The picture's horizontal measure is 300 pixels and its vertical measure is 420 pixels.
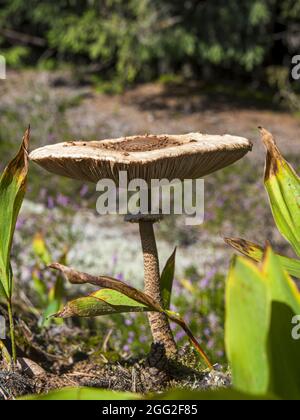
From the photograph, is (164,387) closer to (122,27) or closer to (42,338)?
(42,338)

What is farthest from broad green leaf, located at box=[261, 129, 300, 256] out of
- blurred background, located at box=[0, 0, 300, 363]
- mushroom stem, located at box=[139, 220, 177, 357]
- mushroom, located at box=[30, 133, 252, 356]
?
blurred background, located at box=[0, 0, 300, 363]

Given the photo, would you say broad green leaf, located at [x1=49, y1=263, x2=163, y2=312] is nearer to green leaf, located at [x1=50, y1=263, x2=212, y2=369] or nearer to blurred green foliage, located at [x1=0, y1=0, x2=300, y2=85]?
green leaf, located at [x1=50, y1=263, x2=212, y2=369]

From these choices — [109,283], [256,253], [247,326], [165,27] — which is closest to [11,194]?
[109,283]

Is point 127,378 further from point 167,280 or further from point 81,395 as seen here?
point 81,395
